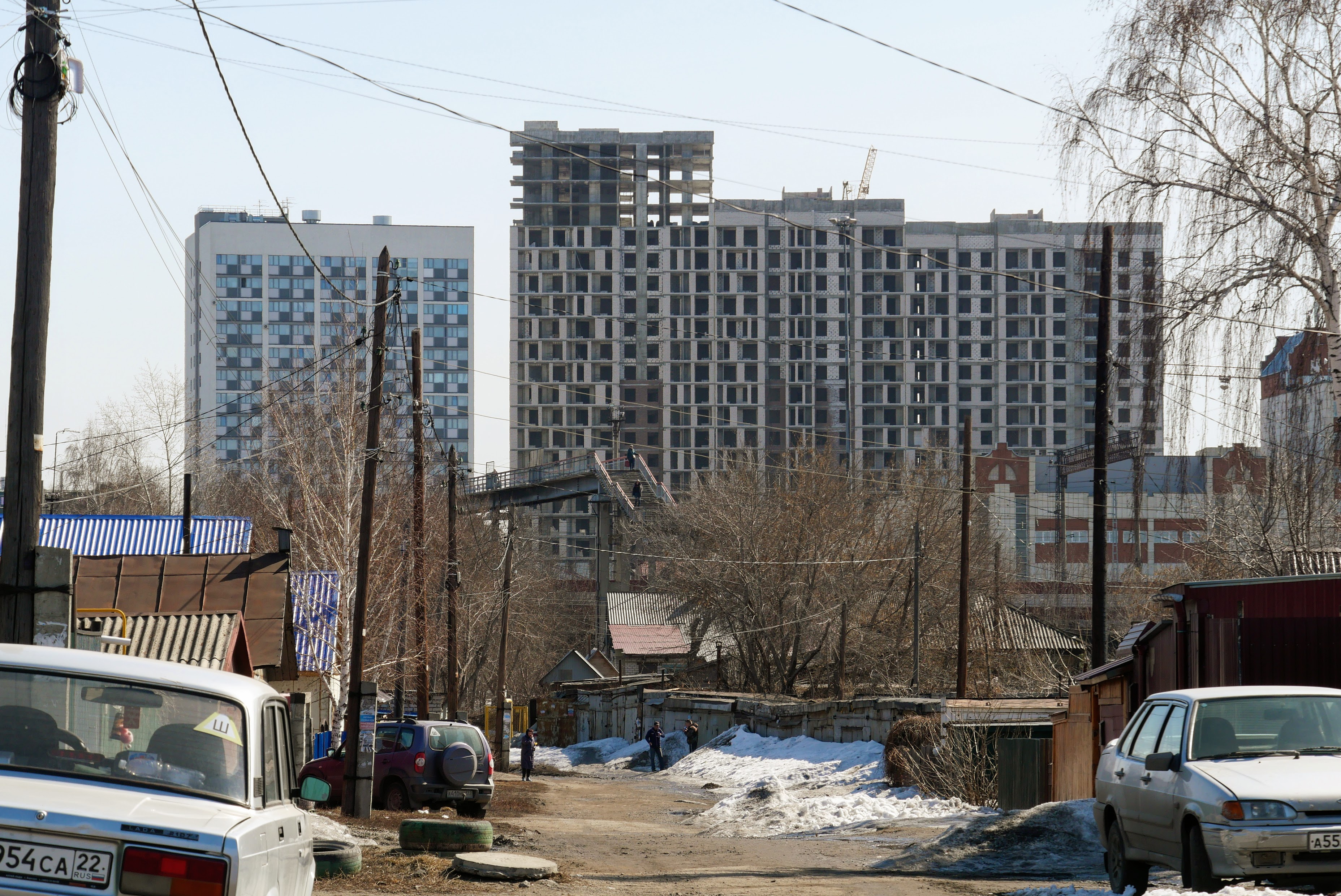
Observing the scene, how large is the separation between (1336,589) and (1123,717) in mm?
7014

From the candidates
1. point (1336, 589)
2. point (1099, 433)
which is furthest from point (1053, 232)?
point (1336, 589)

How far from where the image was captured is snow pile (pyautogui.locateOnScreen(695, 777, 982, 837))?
2411cm

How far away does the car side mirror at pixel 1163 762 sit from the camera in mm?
9688

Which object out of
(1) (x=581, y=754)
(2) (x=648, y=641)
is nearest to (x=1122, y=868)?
(1) (x=581, y=754)

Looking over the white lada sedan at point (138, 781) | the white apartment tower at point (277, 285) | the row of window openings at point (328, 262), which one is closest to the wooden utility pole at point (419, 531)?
the white lada sedan at point (138, 781)

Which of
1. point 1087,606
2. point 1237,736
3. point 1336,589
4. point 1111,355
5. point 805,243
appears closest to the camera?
point 1237,736

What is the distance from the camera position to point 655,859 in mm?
18484

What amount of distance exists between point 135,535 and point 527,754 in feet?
41.4

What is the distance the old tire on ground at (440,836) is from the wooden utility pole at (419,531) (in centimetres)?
1449

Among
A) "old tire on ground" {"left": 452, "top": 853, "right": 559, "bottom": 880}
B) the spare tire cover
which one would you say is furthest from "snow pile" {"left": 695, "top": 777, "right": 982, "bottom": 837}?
"old tire on ground" {"left": 452, "top": 853, "right": 559, "bottom": 880}

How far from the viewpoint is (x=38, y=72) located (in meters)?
11.8

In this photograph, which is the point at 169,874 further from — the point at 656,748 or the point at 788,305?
the point at 788,305

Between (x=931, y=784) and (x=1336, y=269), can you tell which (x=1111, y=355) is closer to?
(x=1336, y=269)

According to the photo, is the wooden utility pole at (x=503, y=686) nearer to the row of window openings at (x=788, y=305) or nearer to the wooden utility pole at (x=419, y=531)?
the wooden utility pole at (x=419, y=531)
